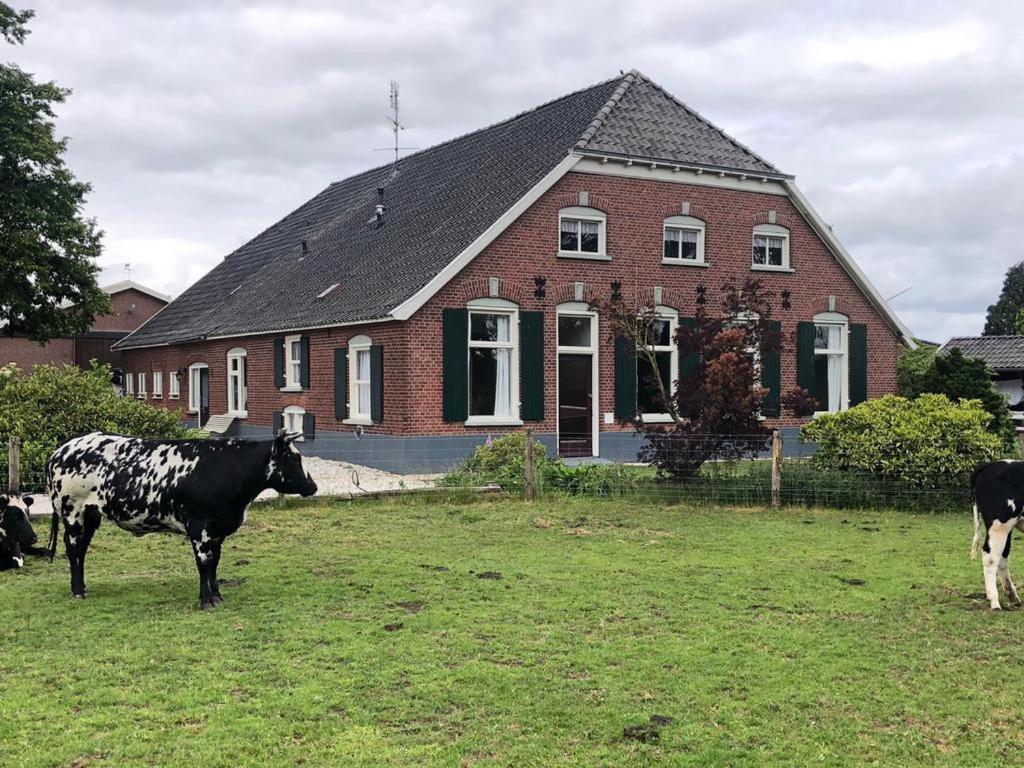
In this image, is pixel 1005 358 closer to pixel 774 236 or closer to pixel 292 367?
pixel 774 236

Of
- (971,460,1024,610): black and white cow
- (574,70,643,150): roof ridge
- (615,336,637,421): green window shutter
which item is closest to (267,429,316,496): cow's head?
(971,460,1024,610): black and white cow

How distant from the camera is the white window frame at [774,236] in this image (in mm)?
22922

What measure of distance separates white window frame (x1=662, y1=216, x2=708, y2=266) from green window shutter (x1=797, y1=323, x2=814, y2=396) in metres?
3.08

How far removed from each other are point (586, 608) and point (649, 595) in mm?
785

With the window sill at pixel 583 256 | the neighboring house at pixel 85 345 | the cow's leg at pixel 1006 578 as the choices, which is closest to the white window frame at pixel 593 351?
the window sill at pixel 583 256

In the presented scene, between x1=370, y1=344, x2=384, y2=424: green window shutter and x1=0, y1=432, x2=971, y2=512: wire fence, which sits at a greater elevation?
x1=370, y1=344, x2=384, y2=424: green window shutter

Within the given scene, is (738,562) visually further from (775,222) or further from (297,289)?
(297,289)

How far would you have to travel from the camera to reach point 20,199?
980 inches

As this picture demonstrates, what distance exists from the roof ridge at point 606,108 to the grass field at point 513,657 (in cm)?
1151

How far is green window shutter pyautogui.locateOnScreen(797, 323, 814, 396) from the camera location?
2331 cm

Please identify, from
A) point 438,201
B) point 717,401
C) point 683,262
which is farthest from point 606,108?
point 717,401

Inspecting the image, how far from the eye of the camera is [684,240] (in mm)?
22234

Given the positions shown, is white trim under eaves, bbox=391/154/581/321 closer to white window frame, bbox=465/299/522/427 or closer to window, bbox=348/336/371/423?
white window frame, bbox=465/299/522/427

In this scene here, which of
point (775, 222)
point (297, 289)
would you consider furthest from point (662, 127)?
point (297, 289)
